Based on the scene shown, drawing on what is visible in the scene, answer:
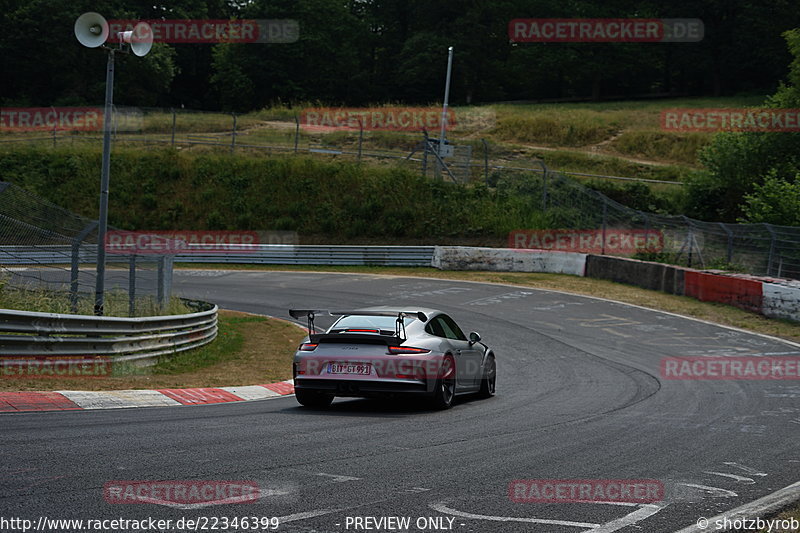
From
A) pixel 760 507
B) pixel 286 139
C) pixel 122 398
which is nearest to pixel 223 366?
pixel 122 398

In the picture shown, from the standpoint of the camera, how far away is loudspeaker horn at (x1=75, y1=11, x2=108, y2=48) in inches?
535

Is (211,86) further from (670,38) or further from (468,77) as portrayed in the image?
(670,38)

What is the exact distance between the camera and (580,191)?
34969 millimetres

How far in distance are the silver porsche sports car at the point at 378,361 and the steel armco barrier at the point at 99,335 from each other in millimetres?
3667

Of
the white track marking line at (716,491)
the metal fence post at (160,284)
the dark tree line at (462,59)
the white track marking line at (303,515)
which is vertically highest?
the dark tree line at (462,59)

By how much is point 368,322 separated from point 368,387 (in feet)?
3.37

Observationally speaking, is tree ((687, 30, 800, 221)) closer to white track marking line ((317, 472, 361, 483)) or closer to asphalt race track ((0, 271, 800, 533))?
asphalt race track ((0, 271, 800, 533))

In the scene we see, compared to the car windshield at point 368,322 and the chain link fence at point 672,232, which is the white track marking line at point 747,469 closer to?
the car windshield at point 368,322

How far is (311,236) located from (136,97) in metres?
38.7

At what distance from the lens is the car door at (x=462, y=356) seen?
11.4 meters

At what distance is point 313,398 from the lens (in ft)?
35.8

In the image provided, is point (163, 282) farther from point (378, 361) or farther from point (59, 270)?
point (378, 361)

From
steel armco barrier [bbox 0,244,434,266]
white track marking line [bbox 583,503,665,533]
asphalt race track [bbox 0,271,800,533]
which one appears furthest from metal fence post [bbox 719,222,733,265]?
white track marking line [bbox 583,503,665,533]

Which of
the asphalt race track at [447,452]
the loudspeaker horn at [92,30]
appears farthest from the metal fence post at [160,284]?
the asphalt race track at [447,452]
